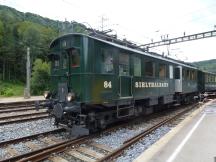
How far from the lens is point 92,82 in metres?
10.8

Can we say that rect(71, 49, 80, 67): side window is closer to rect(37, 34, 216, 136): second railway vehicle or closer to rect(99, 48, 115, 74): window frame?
rect(37, 34, 216, 136): second railway vehicle

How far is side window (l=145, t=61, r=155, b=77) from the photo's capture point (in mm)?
15245

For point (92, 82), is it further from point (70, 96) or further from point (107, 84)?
point (107, 84)

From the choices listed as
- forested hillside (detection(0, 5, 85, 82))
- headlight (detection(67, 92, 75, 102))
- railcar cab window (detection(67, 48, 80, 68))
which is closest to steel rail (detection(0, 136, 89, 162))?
headlight (detection(67, 92, 75, 102))

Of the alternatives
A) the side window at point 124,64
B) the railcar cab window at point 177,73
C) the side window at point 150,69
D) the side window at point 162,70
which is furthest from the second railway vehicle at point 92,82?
the railcar cab window at point 177,73

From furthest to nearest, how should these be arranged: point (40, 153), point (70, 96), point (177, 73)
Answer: point (177, 73)
point (70, 96)
point (40, 153)

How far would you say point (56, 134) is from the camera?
462 inches

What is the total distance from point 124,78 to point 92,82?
7.84 ft

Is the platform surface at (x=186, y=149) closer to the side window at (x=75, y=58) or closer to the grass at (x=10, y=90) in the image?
the side window at (x=75, y=58)

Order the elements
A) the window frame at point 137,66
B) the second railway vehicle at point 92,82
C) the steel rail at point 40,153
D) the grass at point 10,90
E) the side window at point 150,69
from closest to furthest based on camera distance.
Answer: the steel rail at point 40,153 → the second railway vehicle at point 92,82 → the window frame at point 137,66 → the side window at point 150,69 → the grass at point 10,90

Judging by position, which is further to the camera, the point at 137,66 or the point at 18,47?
the point at 18,47

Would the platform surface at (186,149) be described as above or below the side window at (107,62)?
below

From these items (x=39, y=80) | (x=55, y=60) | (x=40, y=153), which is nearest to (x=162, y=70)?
(x=55, y=60)

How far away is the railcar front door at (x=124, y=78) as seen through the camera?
41.5ft
